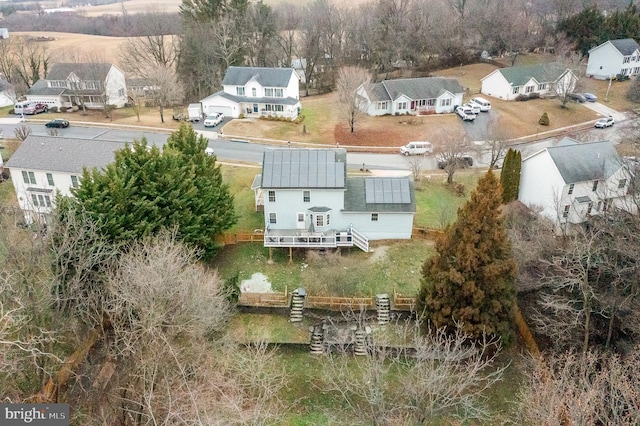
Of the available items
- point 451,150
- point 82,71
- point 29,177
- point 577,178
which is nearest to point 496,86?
point 451,150

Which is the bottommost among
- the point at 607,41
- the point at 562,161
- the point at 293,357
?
the point at 293,357

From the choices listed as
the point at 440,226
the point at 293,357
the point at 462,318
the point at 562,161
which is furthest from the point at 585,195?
the point at 293,357

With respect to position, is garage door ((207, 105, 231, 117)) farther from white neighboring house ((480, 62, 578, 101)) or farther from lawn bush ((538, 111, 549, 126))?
lawn bush ((538, 111, 549, 126))

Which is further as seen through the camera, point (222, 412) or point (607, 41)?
point (607, 41)

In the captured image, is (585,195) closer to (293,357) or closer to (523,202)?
(523,202)

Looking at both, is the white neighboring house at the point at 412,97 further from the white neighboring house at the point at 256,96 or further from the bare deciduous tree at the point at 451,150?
the bare deciduous tree at the point at 451,150

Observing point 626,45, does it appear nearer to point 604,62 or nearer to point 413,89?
point 604,62

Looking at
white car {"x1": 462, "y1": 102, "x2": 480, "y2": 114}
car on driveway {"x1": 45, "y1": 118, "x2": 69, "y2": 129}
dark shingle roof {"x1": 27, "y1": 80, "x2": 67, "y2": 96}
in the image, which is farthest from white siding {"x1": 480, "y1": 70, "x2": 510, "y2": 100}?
dark shingle roof {"x1": 27, "y1": 80, "x2": 67, "y2": 96}

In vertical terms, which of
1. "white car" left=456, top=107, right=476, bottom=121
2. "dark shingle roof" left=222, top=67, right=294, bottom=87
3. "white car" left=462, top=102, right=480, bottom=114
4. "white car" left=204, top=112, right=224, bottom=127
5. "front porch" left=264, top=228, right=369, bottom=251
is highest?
"dark shingle roof" left=222, top=67, right=294, bottom=87
